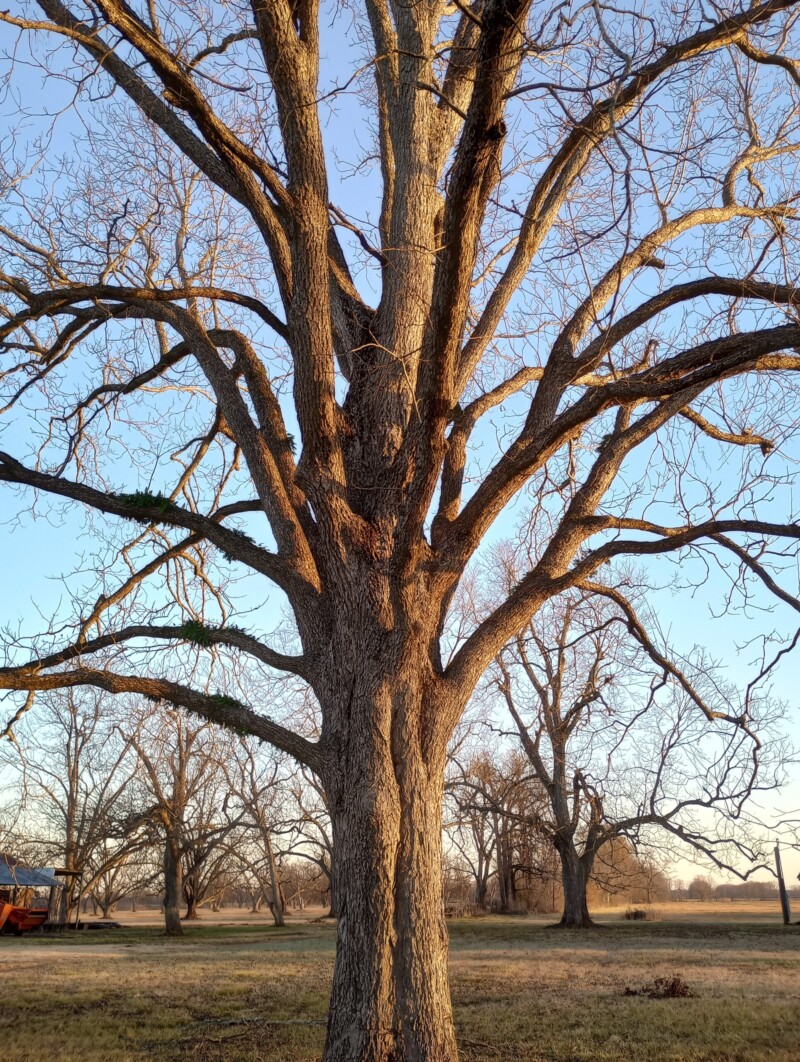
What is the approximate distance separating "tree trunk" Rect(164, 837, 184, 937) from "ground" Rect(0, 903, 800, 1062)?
7233 millimetres

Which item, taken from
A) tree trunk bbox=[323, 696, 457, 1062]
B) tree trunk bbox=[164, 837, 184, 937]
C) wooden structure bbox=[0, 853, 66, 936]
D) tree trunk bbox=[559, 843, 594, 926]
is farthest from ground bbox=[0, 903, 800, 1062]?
wooden structure bbox=[0, 853, 66, 936]

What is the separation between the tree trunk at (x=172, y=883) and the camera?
23.3 metres

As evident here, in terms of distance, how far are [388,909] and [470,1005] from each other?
4.74 metres

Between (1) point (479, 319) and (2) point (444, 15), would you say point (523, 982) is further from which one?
(2) point (444, 15)

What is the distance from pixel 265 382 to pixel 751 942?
16.5 metres

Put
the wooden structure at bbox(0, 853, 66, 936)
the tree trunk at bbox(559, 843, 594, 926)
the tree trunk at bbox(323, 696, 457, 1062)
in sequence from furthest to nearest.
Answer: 1. the tree trunk at bbox(559, 843, 594, 926)
2. the wooden structure at bbox(0, 853, 66, 936)
3. the tree trunk at bbox(323, 696, 457, 1062)

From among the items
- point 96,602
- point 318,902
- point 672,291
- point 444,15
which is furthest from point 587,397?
point 318,902

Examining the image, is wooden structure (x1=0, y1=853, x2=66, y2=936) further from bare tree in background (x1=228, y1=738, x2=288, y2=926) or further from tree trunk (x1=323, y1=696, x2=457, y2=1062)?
tree trunk (x1=323, y1=696, x2=457, y2=1062)

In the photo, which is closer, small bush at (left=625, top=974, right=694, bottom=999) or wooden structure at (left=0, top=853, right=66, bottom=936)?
small bush at (left=625, top=974, right=694, bottom=999)

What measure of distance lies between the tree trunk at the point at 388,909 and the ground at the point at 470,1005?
66.1 inches

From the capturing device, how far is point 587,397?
469cm

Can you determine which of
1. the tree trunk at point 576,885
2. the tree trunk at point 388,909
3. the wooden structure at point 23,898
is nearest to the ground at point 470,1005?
the tree trunk at point 388,909

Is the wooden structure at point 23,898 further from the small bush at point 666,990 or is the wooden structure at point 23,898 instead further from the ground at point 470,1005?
the small bush at point 666,990

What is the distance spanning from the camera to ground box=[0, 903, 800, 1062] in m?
6.11
